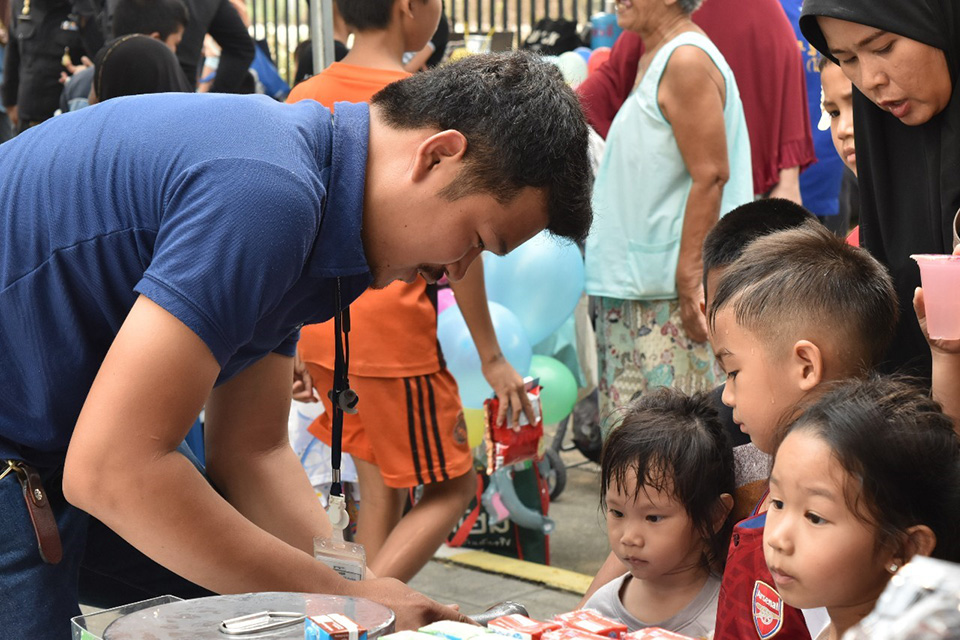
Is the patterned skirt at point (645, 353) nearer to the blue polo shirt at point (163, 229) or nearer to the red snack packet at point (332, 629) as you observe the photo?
the blue polo shirt at point (163, 229)

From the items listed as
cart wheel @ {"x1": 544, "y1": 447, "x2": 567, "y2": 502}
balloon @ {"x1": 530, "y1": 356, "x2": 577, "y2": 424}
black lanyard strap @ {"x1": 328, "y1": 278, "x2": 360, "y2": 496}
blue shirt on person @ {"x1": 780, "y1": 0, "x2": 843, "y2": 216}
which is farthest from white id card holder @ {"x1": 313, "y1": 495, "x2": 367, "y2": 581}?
blue shirt on person @ {"x1": 780, "y1": 0, "x2": 843, "y2": 216}

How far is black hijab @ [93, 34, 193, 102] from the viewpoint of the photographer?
393cm

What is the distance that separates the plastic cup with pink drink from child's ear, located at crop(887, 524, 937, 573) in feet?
0.95

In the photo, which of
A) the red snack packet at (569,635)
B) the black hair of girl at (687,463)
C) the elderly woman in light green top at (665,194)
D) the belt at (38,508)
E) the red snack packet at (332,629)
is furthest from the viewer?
the elderly woman in light green top at (665,194)

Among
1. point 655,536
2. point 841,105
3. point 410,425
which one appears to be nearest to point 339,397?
point 655,536

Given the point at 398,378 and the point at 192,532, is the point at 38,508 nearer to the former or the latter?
the point at 192,532

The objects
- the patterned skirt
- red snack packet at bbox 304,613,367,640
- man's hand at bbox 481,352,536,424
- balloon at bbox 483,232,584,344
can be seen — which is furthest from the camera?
balloon at bbox 483,232,584,344

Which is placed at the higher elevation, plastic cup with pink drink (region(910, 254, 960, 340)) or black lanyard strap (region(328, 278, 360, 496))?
plastic cup with pink drink (region(910, 254, 960, 340))

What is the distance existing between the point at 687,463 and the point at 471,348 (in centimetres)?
160

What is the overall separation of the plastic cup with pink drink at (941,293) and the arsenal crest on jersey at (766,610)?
474mm

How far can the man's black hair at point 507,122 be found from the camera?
1661mm

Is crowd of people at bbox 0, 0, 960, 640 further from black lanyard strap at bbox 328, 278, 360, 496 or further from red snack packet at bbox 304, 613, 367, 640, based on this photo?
red snack packet at bbox 304, 613, 367, 640

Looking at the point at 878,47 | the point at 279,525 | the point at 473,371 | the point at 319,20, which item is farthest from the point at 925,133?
the point at 319,20

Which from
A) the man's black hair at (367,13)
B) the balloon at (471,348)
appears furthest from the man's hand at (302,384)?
the man's black hair at (367,13)
